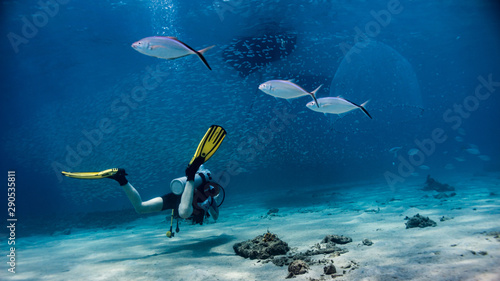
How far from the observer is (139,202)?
197 inches

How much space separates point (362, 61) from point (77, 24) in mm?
19003

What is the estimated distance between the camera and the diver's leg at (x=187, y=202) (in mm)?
4420

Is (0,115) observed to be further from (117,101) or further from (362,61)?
(362,61)

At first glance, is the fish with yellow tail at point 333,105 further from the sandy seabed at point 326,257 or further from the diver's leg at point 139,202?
the diver's leg at point 139,202

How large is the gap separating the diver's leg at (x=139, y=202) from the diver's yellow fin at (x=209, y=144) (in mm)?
1203

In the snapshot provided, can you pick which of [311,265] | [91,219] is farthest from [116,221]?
[311,265]

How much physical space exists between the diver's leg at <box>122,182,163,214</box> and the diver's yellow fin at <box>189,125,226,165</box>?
1.20 m

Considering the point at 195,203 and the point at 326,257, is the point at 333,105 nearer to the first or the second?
the point at 326,257

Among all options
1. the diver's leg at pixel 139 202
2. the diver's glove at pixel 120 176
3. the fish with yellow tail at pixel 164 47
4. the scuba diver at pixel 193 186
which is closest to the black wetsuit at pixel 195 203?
the scuba diver at pixel 193 186

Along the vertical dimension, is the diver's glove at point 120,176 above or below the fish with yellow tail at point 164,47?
below

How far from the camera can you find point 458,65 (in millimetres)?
48062

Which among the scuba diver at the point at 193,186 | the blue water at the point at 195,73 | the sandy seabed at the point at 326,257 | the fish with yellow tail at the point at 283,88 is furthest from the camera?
the blue water at the point at 195,73

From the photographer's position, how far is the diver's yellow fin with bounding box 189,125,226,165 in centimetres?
485

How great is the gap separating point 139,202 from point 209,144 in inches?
72.5
